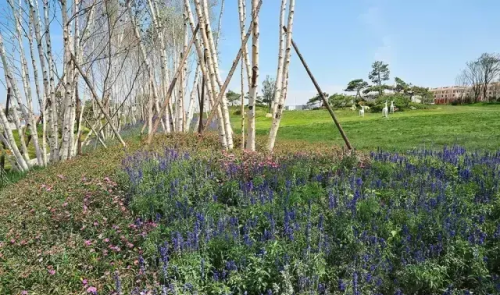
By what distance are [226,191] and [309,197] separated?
1.09m

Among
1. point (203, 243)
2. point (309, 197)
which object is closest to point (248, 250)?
point (203, 243)

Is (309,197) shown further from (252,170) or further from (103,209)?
(103,209)

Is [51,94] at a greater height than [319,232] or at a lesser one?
greater

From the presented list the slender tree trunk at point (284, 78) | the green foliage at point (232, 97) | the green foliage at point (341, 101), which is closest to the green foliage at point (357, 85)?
the green foliage at point (341, 101)

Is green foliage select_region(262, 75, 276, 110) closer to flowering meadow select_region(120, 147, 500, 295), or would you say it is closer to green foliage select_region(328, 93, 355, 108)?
green foliage select_region(328, 93, 355, 108)

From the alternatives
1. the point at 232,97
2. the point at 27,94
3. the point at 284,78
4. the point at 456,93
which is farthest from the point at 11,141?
the point at 456,93

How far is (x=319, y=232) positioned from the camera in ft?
10.8

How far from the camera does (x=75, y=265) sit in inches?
140

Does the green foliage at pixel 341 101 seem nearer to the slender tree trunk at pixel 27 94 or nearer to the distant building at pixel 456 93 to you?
the distant building at pixel 456 93

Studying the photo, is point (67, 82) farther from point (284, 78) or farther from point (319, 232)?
point (319, 232)

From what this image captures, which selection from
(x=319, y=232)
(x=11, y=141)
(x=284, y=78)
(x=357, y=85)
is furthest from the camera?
(x=357, y=85)

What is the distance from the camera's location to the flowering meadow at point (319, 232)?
292 cm

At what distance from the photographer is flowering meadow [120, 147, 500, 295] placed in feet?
9.58

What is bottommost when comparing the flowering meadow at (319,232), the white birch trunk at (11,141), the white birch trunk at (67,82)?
the flowering meadow at (319,232)
